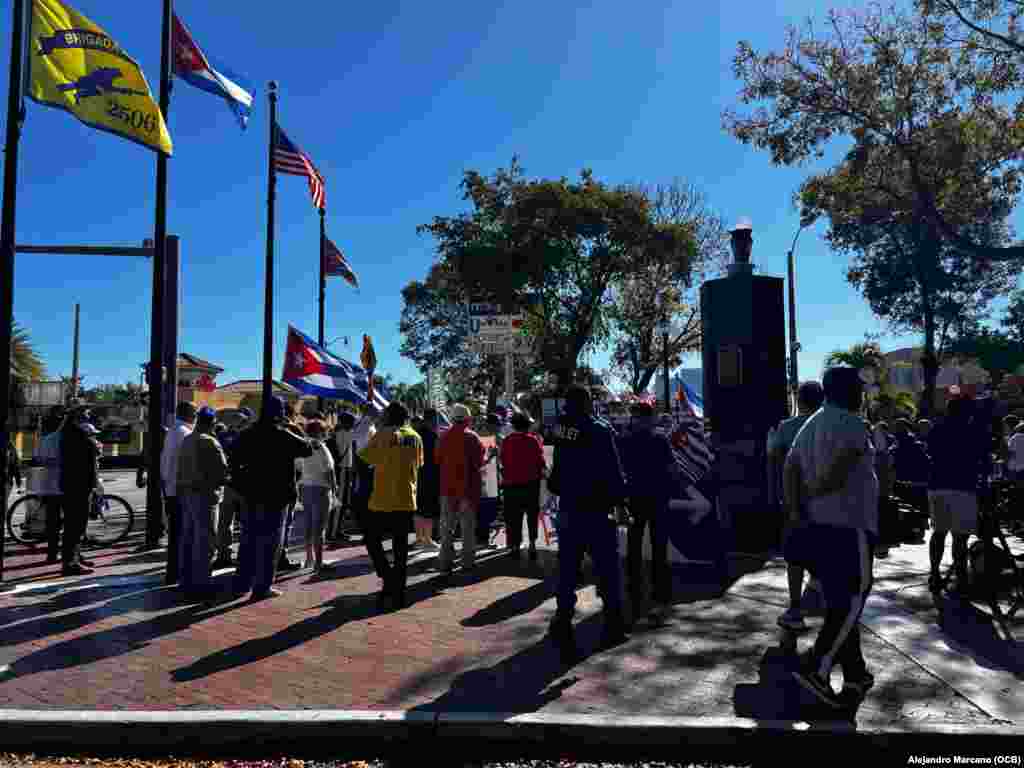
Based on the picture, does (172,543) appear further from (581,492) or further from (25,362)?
(25,362)

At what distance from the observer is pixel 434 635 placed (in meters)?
5.86

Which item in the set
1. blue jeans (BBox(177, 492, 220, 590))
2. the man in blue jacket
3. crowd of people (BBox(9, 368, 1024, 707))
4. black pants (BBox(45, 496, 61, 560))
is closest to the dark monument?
crowd of people (BBox(9, 368, 1024, 707))

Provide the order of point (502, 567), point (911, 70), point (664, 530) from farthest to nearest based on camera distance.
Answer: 1. point (911, 70)
2. point (502, 567)
3. point (664, 530)

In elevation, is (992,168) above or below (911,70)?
below

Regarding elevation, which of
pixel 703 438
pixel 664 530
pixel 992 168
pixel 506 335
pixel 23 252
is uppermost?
pixel 992 168

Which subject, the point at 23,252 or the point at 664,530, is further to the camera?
the point at 23,252

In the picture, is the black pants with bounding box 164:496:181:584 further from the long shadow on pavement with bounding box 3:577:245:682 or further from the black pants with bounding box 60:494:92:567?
the black pants with bounding box 60:494:92:567

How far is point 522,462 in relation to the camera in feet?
29.6

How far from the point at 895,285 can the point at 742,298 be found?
28141mm

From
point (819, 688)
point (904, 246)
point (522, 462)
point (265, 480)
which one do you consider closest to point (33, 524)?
point (265, 480)

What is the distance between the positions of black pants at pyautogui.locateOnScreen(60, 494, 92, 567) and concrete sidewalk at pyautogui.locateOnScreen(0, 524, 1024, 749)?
0.63m

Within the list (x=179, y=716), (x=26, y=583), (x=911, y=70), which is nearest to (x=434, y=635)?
(x=179, y=716)

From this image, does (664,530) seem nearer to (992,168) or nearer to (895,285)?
(992,168)

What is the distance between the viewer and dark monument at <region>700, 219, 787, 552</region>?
951 cm
